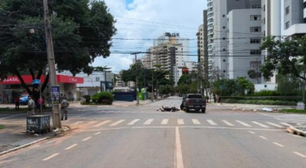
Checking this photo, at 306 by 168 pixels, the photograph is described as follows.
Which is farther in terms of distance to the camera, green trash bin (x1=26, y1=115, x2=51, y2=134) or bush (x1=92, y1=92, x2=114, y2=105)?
bush (x1=92, y1=92, x2=114, y2=105)

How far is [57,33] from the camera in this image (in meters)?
32.6

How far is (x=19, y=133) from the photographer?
19938mm

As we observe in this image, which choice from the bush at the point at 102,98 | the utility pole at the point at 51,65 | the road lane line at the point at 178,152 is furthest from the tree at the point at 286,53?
the bush at the point at 102,98

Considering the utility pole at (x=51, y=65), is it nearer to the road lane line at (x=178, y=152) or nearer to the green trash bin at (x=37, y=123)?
the green trash bin at (x=37, y=123)

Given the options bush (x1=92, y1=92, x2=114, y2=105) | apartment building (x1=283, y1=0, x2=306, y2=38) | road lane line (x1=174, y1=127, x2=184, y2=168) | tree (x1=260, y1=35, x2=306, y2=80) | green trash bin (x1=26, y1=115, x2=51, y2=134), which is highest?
apartment building (x1=283, y1=0, x2=306, y2=38)

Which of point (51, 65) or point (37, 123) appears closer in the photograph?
point (37, 123)

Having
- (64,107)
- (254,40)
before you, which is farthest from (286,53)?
(254,40)

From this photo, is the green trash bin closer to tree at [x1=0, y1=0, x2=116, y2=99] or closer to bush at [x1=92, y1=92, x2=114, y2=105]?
tree at [x1=0, y1=0, x2=116, y2=99]

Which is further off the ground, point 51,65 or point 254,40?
point 254,40

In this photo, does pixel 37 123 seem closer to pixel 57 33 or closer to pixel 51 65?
pixel 51 65

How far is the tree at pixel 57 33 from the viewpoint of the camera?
32.7 m

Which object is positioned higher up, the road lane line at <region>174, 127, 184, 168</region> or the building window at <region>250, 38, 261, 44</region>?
the building window at <region>250, 38, 261, 44</region>

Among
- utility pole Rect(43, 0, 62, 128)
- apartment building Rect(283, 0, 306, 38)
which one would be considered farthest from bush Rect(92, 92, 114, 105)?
utility pole Rect(43, 0, 62, 128)

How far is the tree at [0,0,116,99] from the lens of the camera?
32688mm
